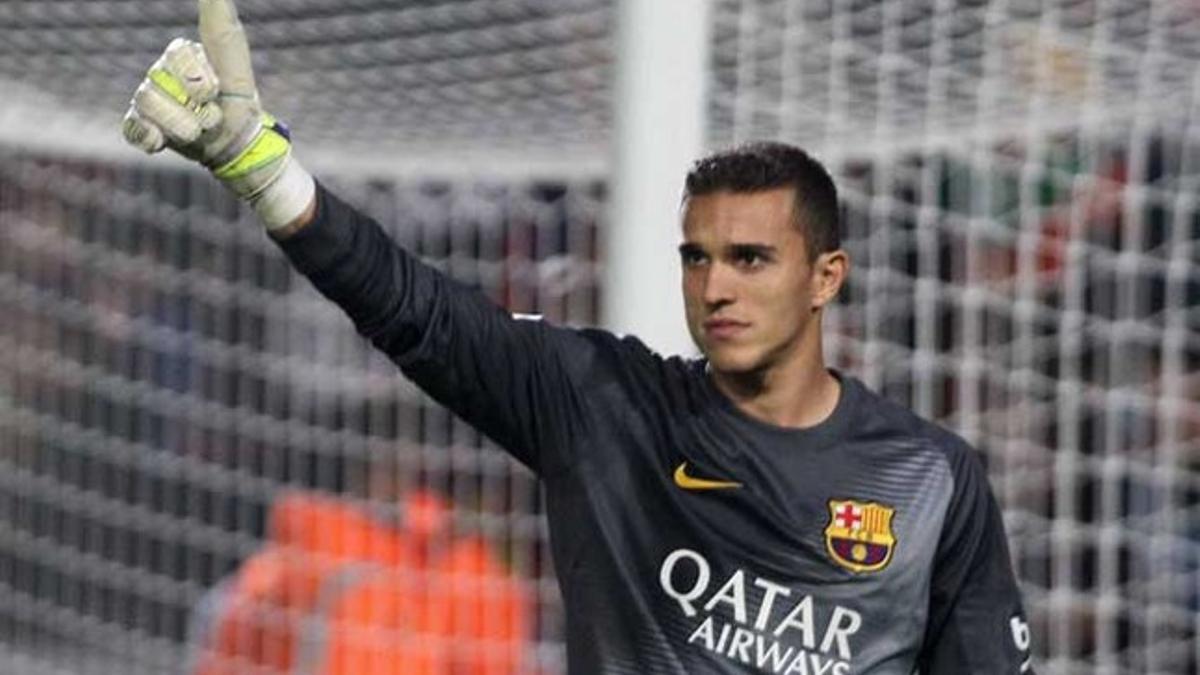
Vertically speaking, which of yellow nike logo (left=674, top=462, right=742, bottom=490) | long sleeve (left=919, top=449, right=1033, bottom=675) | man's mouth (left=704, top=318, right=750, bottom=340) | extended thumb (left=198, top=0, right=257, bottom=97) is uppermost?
extended thumb (left=198, top=0, right=257, bottom=97)

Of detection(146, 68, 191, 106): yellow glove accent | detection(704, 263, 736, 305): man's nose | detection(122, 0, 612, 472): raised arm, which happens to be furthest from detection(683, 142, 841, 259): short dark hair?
detection(146, 68, 191, 106): yellow glove accent

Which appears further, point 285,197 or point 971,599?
point 971,599

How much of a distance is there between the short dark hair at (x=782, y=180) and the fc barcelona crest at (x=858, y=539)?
29 cm

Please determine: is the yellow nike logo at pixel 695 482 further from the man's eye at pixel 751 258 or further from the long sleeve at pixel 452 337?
the man's eye at pixel 751 258

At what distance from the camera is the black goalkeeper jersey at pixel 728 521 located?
9.71ft

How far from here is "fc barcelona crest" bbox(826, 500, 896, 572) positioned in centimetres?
297

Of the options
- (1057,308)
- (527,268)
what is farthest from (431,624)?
(1057,308)

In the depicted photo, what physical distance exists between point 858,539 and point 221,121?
833 millimetres

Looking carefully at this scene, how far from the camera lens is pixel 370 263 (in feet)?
9.21

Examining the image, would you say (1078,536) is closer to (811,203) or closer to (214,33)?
(811,203)

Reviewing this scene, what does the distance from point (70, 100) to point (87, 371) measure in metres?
1.11

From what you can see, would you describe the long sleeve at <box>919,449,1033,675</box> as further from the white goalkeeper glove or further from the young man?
the white goalkeeper glove

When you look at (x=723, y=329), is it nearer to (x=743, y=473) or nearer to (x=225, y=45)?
(x=743, y=473)

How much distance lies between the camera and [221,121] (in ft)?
8.80
